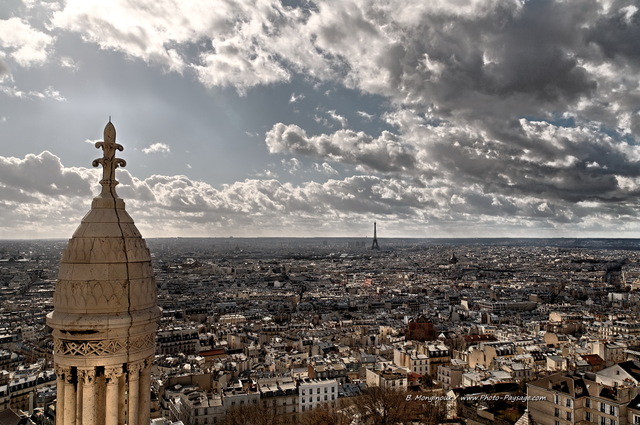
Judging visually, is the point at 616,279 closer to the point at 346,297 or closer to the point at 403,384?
the point at 346,297

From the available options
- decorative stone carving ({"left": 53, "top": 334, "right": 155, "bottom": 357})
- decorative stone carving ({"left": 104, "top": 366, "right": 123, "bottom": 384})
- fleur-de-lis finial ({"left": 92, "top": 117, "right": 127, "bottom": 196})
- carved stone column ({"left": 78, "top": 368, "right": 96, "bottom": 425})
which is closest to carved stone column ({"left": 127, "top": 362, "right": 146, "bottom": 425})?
decorative stone carving ({"left": 104, "top": 366, "right": 123, "bottom": 384})

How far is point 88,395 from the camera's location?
20.8ft

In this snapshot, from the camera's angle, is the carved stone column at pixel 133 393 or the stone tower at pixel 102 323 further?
the carved stone column at pixel 133 393

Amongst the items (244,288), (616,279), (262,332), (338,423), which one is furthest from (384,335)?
(616,279)

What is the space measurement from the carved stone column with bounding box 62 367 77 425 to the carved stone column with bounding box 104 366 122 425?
367 millimetres

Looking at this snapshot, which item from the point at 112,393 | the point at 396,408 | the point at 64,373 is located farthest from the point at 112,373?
the point at 396,408

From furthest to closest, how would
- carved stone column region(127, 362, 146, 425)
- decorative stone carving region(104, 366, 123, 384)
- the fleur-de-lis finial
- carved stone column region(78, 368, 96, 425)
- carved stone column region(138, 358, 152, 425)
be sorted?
1. the fleur-de-lis finial
2. carved stone column region(138, 358, 152, 425)
3. carved stone column region(127, 362, 146, 425)
4. decorative stone carving region(104, 366, 123, 384)
5. carved stone column region(78, 368, 96, 425)

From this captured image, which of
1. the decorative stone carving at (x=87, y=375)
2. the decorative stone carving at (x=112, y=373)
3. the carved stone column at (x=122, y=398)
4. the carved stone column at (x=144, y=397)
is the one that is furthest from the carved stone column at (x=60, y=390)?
the carved stone column at (x=144, y=397)

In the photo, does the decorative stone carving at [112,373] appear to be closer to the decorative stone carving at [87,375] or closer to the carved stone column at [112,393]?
the carved stone column at [112,393]

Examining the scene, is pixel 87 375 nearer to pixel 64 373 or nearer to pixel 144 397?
pixel 64 373

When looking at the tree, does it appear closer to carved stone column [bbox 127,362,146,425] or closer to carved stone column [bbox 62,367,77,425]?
carved stone column [bbox 127,362,146,425]

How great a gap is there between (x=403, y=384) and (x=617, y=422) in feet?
62.5

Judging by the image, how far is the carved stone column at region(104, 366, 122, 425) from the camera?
21.1 ft

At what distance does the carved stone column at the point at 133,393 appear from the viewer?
6582 millimetres
